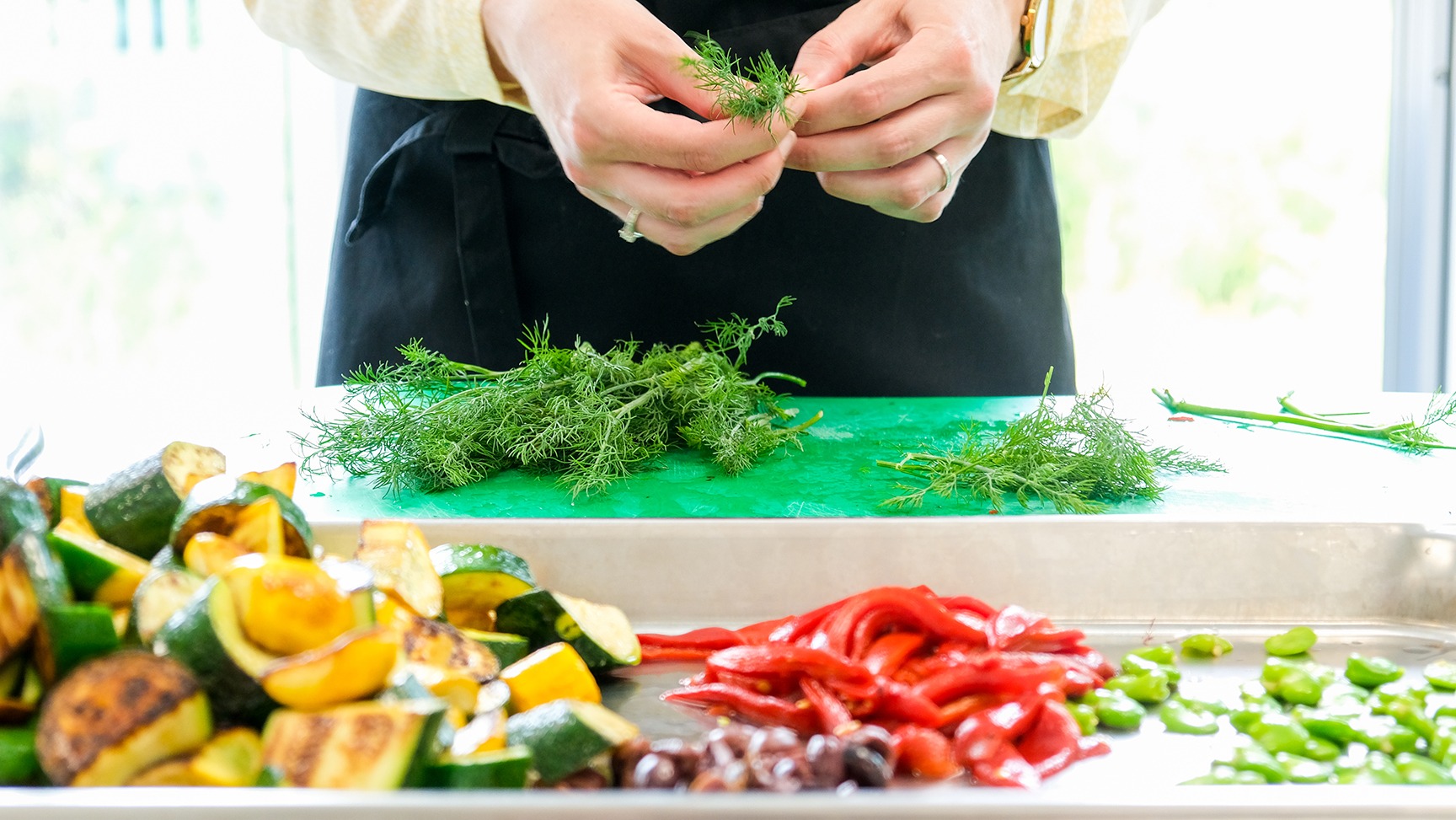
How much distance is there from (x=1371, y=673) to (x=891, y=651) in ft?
1.27

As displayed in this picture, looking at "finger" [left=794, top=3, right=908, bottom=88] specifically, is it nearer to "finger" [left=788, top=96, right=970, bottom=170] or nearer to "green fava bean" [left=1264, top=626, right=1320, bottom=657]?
"finger" [left=788, top=96, right=970, bottom=170]

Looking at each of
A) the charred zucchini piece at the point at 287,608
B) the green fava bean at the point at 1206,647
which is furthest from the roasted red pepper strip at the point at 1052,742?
the charred zucchini piece at the point at 287,608

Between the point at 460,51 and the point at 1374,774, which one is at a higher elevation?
the point at 460,51

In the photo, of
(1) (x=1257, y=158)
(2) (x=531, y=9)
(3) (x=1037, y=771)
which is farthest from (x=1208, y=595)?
(1) (x=1257, y=158)

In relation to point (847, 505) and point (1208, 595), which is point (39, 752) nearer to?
point (847, 505)

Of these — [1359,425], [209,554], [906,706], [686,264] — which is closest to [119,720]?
[209,554]

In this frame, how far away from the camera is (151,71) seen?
12.5 ft

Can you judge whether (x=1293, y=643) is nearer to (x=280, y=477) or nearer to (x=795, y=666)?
(x=795, y=666)

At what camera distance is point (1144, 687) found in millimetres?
876

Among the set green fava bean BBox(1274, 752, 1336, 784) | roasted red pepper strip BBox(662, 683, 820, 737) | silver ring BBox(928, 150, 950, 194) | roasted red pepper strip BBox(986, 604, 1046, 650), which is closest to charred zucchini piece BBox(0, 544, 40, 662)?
roasted red pepper strip BBox(662, 683, 820, 737)

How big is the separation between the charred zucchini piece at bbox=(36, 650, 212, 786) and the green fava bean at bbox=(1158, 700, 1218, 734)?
2.14 ft

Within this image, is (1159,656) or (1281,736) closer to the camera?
(1281,736)

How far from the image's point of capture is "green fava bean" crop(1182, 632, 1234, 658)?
0.99m

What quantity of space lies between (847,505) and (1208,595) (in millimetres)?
359
